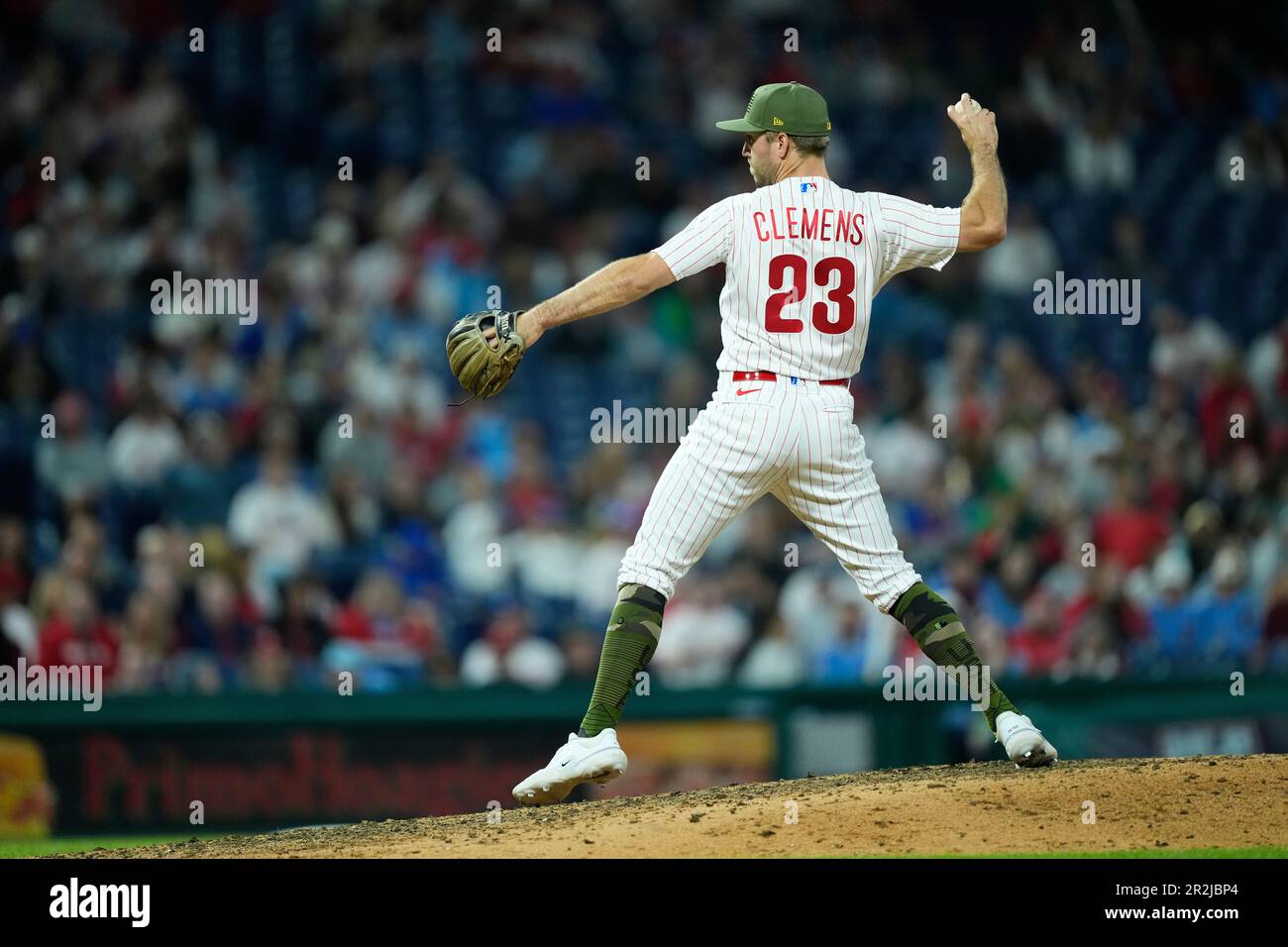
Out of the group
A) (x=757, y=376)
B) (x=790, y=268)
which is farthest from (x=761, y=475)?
(x=790, y=268)

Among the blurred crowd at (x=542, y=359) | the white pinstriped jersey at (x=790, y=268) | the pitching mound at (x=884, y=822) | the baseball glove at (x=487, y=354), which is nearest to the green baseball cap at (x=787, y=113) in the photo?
the white pinstriped jersey at (x=790, y=268)

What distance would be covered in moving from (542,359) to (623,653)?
6.69 meters

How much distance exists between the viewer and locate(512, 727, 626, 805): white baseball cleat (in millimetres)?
5172

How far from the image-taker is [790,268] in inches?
207

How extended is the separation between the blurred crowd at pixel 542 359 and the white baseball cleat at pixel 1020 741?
3.38 metres

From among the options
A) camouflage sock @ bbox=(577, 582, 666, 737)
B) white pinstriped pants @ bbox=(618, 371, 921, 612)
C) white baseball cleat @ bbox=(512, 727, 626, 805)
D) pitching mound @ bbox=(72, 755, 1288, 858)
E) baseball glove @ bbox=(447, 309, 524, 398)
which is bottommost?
pitching mound @ bbox=(72, 755, 1288, 858)

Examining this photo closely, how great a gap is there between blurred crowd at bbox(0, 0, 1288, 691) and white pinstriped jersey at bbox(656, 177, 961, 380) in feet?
12.8

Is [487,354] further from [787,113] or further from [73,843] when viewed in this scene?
[73,843]

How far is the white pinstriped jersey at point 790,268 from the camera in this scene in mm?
5262

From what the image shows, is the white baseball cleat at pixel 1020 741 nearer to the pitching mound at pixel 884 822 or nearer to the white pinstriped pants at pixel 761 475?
the pitching mound at pixel 884 822

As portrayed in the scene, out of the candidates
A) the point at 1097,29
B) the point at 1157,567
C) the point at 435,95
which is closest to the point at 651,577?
the point at 1157,567

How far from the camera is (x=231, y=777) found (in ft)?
27.9

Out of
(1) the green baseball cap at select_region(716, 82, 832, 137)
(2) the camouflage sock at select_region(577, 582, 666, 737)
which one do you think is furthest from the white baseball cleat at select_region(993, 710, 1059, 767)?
(1) the green baseball cap at select_region(716, 82, 832, 137)

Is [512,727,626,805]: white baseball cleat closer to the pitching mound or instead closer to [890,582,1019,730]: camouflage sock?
the pitching mound
